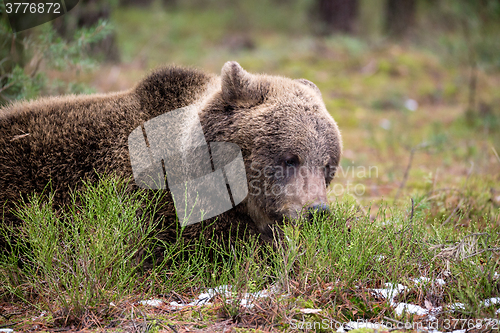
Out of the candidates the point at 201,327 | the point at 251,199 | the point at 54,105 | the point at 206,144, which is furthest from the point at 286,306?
the point at 54,105

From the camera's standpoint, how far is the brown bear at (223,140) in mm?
3268

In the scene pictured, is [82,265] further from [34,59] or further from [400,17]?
[400,17]

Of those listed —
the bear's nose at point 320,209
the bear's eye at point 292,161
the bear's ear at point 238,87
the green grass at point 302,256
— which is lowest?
the green grass at point 302,256

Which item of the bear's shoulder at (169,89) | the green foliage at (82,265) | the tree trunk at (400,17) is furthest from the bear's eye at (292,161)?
the tree trunk at (400,17)

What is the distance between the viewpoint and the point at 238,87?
3.36 m

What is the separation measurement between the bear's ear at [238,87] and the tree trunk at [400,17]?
1311 centimetres

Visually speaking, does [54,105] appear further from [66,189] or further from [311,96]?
[311,96]

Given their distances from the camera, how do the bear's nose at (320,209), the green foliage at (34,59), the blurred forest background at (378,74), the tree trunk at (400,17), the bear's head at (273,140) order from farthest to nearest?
the tree trunk at (400,17), the blurred forest background at (378,74), the green foliage at (34,59), the bear's head at (273,140), the bear's nose at (320,209)

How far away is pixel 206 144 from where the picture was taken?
3.32m

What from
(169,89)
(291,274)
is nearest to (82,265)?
(291,274)

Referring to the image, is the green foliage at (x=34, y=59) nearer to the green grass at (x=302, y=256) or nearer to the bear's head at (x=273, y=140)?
the green grass at (x=302, y=256)

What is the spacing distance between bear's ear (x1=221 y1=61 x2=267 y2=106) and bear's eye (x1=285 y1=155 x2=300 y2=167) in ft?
1.77

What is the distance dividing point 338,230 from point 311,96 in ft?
3.94

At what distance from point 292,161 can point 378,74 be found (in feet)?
30.4
